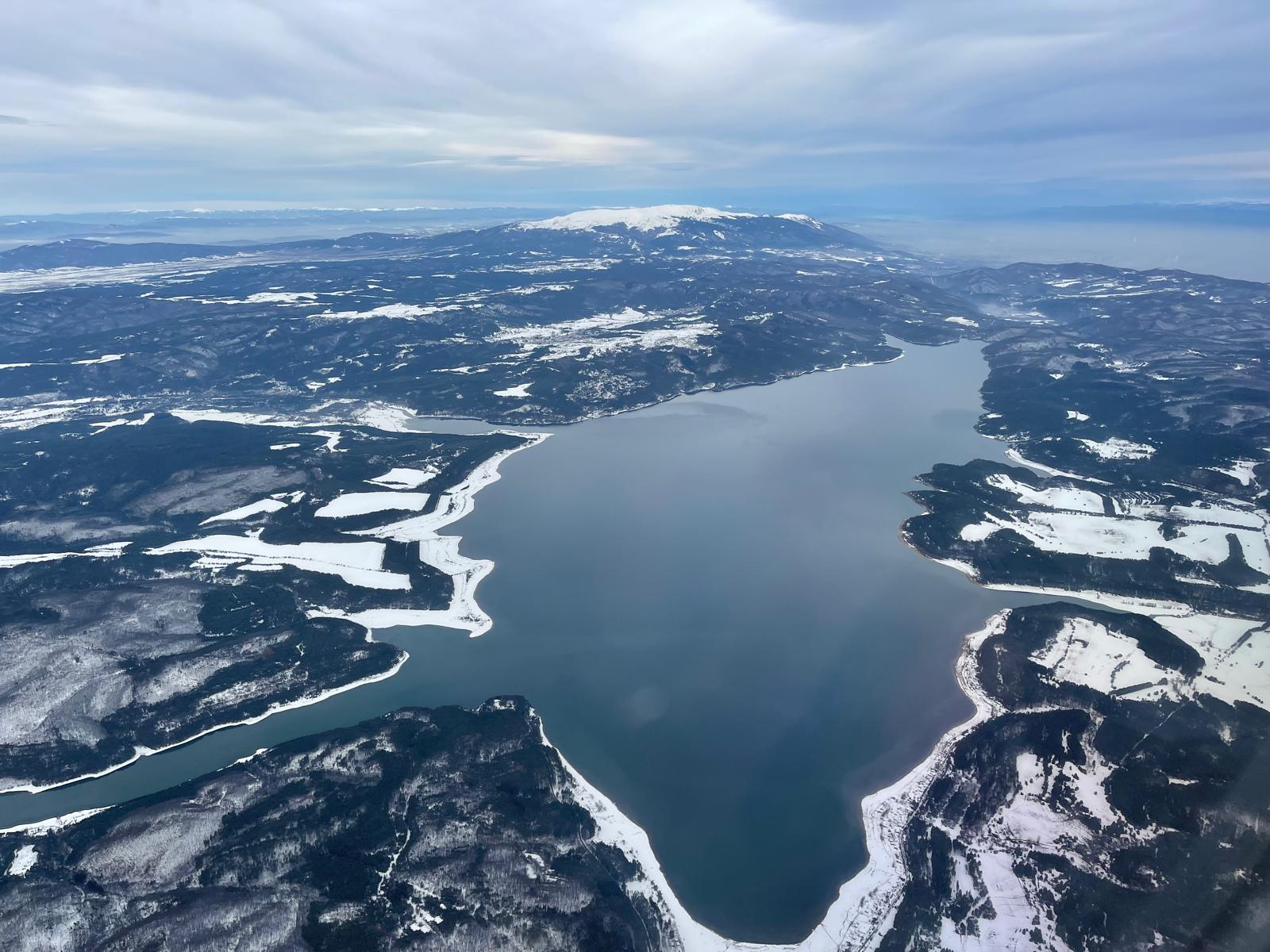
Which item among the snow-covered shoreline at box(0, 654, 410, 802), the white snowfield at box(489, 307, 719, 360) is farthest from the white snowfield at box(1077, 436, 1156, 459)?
the snow-covered shoreline at box(0, 654, 410, 802)

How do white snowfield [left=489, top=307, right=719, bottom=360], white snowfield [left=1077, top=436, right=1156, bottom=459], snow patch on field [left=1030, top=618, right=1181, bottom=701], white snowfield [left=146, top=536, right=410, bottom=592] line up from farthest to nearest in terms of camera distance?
white snowfield [left=489, top=307, right=719, bottom=360], white snowfield [left=1077, top=436, right=1156, bottom=459], white snowfield [left=146, top=536, right=410, bottom=592], snow patch on field [left=1030, top=618, right=1181, bottom=701]

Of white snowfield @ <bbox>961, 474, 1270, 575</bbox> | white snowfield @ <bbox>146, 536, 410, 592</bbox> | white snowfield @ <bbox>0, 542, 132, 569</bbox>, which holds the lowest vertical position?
white snowfield @ <bbox>961, 474, 1270, 575</bbox>

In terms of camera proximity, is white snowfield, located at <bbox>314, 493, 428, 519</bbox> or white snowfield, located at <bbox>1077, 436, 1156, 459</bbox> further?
white snowfield, located at <bbox>1077, 436, 1156, 459</bbox>

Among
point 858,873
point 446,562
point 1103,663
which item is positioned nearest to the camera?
point 858,873

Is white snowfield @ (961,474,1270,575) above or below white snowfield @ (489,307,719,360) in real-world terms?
above

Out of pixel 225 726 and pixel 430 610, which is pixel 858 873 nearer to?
pixel 430 610

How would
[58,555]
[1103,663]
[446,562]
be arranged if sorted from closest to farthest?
[1103,663]
[446,562]
[58,555]

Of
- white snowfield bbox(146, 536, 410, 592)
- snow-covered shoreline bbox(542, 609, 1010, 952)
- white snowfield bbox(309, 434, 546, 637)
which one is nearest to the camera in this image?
snow-covered shoreline bbox(542, 609, 1010, 952)

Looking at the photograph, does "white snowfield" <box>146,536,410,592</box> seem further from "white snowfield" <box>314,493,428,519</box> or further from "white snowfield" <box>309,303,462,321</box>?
"white snowfield" <box>309,303,462,321</box>

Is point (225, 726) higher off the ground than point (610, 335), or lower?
higher

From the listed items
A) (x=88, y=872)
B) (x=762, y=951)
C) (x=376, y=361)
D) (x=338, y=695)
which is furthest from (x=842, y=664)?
(x=376, y=361)

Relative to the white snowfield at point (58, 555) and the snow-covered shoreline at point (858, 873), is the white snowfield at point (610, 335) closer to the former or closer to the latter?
the white snowfield at point (58, 555)

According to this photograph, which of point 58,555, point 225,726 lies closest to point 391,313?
point 58,555
